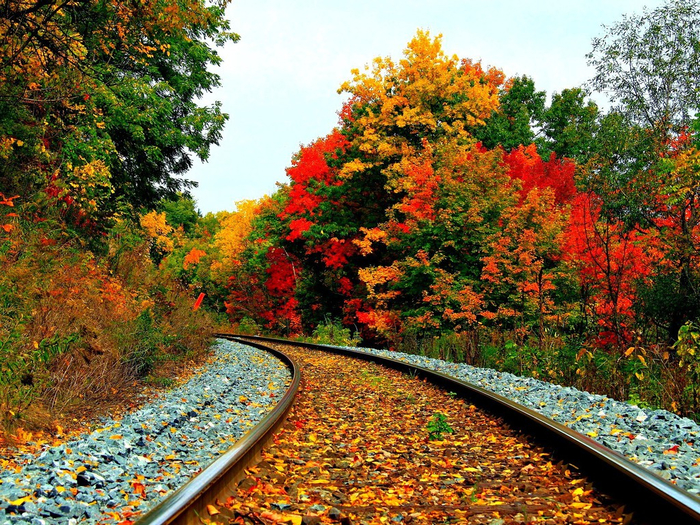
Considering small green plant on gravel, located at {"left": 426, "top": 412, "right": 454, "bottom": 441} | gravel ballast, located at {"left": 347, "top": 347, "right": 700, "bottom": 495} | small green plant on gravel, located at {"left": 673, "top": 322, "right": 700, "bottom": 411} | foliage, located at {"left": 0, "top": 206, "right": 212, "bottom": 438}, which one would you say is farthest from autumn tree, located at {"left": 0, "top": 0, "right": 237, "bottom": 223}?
small green plant on gravel, located at {"left": 673, "top": 322, "right": 700, "bottom": 411}

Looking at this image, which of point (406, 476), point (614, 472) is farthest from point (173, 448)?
point (614, 472)

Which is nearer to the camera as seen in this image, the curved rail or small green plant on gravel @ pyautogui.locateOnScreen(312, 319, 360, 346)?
the curved rail

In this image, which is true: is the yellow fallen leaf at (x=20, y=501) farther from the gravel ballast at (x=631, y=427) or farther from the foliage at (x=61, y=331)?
the gravel ballast at (x=631, y=427)

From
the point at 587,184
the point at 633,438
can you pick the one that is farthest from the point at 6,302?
the point at 587,184

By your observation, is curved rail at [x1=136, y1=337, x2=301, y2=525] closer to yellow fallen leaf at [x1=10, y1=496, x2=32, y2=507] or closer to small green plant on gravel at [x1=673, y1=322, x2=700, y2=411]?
yellow fallen leaf at [x1=10, y1=496, x2=32, y2=507]

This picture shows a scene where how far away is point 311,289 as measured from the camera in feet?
108

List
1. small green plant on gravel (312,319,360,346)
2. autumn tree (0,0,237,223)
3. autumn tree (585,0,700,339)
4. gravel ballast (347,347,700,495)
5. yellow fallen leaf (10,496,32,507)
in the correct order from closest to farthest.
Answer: yellow fallen leaf (10,496,32,507) → gravel ballast (347,347,700,495) → autumn tree (0,0,237,223) → autumn tree (585,0,700,339) → small green plant on gravel (312,319,360,346)

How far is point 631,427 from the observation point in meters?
5.62

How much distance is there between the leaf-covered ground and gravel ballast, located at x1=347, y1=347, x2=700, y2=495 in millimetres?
630

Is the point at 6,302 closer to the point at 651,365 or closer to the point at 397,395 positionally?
the point at 397,395

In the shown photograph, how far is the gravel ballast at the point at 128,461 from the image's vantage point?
3.37 metres

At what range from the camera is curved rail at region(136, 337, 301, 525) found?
3.01 metres

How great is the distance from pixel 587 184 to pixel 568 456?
12040mm

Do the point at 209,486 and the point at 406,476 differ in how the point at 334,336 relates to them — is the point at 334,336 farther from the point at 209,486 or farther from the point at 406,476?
the point at 209,486
